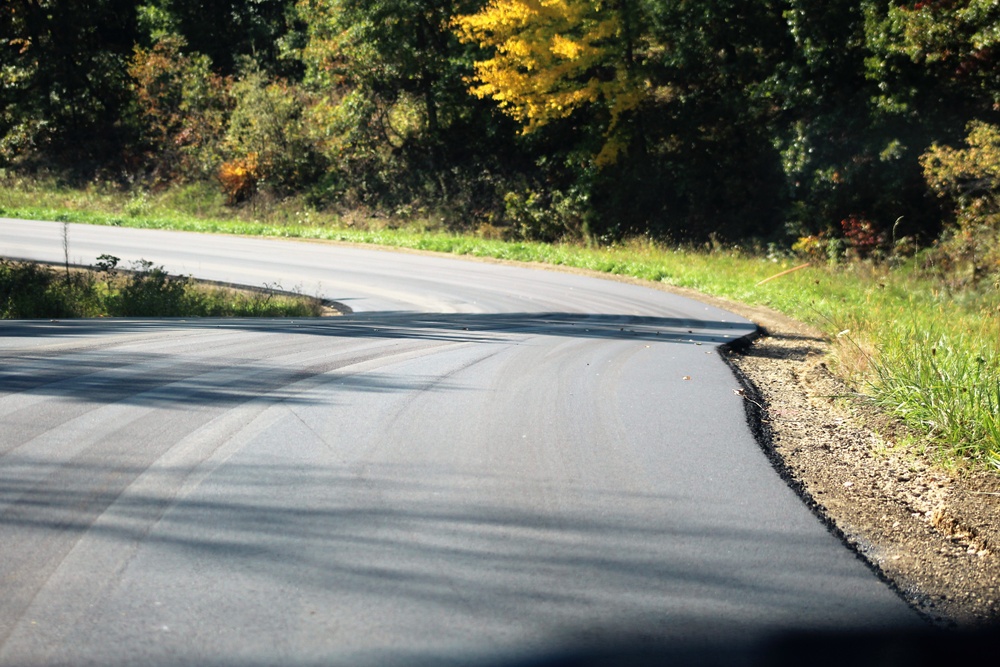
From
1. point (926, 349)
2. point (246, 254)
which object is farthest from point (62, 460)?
point (246, 254)

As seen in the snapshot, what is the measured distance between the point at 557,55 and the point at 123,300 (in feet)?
57.3

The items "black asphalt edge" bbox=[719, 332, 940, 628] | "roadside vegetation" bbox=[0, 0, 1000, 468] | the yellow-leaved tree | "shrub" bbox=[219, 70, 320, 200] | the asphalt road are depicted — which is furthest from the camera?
"shrub" bbox=[219, 70, 320, 200]

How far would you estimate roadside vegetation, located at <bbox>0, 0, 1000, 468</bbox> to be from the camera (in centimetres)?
2470

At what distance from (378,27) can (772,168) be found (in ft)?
49.2

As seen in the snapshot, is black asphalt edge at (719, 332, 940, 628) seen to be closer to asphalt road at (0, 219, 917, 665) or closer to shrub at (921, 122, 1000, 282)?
asphalt road at (0, 219, 917, 665)

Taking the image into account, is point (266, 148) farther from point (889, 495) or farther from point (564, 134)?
point (889, 495)

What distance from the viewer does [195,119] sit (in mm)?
43500

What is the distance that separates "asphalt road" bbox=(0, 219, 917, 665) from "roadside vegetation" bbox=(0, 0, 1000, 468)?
4953 millimetres

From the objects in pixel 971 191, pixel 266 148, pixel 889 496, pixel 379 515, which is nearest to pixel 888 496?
pixel 889 496

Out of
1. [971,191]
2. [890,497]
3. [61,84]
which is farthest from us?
[61,84]

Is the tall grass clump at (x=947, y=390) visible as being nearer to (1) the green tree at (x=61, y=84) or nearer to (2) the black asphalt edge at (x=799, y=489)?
(2) the black asphalt edge at (x=799, y=489)

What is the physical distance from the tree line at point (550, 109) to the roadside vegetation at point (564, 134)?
0.09 m

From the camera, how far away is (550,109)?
31375 millimetres

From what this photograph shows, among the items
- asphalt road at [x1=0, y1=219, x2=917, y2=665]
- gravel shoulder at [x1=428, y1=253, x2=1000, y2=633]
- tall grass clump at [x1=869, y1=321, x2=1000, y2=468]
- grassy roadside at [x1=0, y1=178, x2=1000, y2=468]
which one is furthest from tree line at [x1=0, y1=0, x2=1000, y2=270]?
asphalt road at [x1=0, y1=219, x2=917, y2=665]
